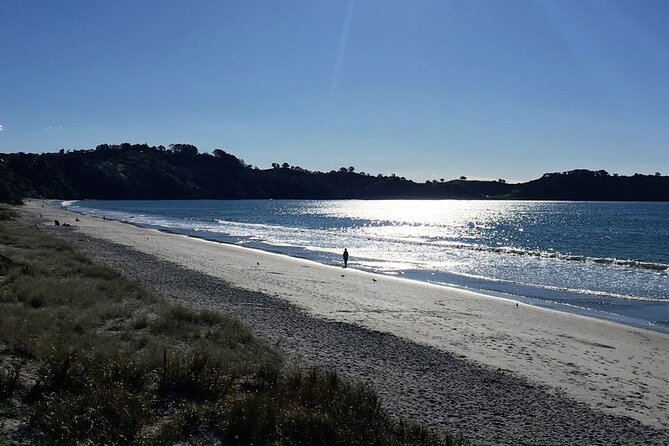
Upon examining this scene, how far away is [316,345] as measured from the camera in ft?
42.1

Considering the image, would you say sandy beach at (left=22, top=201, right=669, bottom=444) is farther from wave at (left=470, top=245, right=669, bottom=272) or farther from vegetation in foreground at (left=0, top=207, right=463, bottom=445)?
wave at (left=470, top=245, right=669, bottom=272)

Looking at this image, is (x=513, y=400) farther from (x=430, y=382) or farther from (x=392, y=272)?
(x=392, y=272)

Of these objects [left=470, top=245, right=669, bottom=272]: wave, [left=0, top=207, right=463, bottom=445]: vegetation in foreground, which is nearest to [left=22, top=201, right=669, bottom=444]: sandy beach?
[left=0, top=207, right=463, bottom=445]: vegetation in foreground

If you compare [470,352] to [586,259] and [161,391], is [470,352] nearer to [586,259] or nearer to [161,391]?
[161,391]

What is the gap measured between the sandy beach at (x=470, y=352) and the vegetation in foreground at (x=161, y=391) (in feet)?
5.42

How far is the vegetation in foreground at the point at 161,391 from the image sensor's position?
617 centimetres

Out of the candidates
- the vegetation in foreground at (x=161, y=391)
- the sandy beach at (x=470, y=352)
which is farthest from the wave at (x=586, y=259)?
the vegetation in foreground at (x=161, y=391)

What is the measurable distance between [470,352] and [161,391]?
27.6 ft

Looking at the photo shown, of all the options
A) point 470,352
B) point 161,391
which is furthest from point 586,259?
point 161,391

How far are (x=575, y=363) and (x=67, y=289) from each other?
1362cm

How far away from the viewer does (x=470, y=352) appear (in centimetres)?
1348

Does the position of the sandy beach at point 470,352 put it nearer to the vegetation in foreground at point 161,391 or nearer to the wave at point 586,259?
the vegetation in foreground at point 161,391

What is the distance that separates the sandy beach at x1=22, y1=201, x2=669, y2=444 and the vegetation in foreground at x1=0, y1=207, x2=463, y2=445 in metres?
1.65

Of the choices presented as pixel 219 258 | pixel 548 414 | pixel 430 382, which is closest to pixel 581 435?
pixel 548 414
